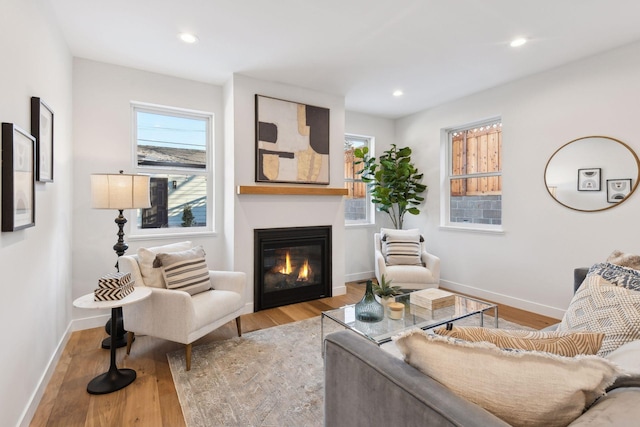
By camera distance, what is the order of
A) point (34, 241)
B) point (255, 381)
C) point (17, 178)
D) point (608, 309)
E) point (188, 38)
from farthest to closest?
1. point (188, 38)
2. point (255, 381)
3. point (34, 241)
4. point (17, 178)
5. point (608, 309)

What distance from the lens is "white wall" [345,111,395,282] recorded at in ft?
15.7

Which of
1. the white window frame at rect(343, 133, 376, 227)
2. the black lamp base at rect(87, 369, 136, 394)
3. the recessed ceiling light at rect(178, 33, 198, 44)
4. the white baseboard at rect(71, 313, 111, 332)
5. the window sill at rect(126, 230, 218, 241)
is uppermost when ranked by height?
the recessed ceiling light at rect(178, 33, 198, 44)

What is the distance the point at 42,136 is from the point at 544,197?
4375mm

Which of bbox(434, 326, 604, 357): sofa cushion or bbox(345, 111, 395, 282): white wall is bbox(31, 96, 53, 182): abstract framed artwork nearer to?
bbox(434, 326, 604, 357): sofa cushion

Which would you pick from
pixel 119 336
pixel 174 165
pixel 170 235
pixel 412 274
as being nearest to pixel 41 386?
pixel 119 336

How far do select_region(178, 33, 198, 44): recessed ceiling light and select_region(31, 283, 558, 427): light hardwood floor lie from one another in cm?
257

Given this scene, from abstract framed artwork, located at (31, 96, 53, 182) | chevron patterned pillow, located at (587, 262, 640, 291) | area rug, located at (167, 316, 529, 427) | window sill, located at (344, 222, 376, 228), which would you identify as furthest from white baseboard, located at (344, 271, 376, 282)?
abstract framed artwork, located at (31, 96, 53, 182)

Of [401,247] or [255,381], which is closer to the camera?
[255,381]

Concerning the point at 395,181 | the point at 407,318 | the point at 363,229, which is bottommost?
the point at 407,318

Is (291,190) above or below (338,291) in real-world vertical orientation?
above

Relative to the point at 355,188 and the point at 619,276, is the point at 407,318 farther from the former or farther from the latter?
the point at 355,188

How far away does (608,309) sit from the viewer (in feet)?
4.03

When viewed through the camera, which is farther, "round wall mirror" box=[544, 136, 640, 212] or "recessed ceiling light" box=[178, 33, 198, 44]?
"round wall mirror" box=[544, 136, 640, 212]

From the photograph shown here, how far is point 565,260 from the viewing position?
126 inches
